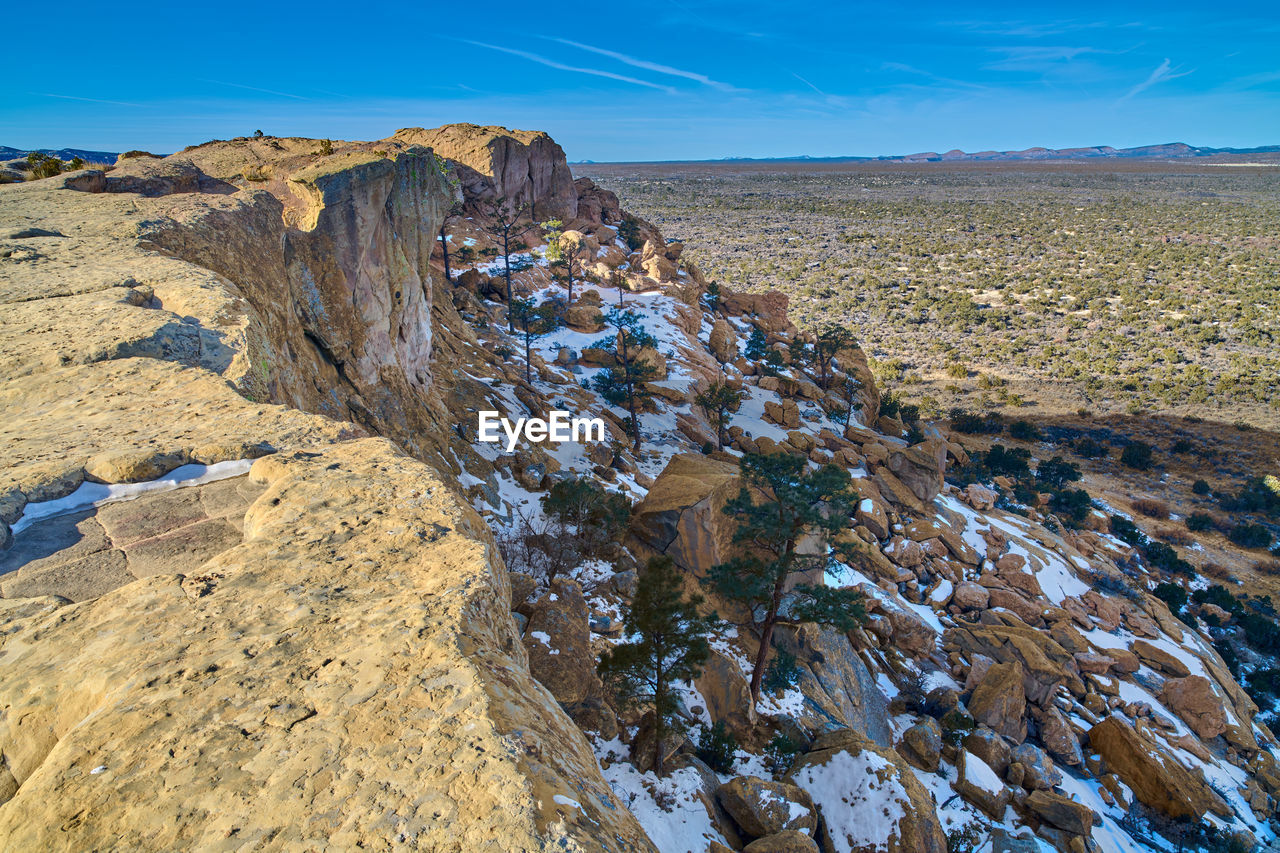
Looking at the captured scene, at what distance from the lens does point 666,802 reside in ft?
33.8

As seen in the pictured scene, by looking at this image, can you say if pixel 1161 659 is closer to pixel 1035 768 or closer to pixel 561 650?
pixel 1035 768

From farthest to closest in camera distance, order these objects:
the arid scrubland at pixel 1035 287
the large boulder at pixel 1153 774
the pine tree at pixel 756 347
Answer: the arid scrubland at pixel 1035 287 < the pine tree at pixel 756 347 < the large boulder at pixel 1153 774

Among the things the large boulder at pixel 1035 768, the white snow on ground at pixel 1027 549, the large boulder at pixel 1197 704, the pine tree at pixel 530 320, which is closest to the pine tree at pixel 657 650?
the large boulder at pixel 1035 768

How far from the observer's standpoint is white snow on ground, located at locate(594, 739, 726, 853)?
383 inches

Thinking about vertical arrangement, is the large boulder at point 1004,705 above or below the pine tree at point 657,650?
below

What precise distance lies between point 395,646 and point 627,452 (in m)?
24.1

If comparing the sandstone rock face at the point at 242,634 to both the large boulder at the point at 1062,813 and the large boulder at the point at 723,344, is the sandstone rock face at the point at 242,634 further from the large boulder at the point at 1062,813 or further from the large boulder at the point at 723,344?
the large boulder at the point at 723,344

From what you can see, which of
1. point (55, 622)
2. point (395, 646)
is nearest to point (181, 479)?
point (55, 622)

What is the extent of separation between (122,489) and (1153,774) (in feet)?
73.9

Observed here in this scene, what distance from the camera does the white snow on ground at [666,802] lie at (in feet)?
31.9

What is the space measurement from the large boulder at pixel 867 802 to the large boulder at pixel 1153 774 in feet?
28.0

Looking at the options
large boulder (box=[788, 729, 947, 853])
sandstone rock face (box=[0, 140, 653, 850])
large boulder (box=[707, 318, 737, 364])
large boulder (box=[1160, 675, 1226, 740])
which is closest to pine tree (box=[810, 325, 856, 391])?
large boulder (box=[707, 318, 737, 364])

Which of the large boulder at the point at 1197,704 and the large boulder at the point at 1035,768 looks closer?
the large boulder at the point at 1035,768

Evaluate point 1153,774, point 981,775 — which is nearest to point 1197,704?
point 1153,774
